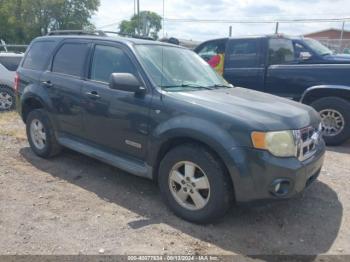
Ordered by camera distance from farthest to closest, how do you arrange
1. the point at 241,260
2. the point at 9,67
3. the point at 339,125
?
the point at 9,67 < the point at 339,125 < the point at 241,260

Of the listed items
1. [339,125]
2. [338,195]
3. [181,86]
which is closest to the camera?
[181,86]

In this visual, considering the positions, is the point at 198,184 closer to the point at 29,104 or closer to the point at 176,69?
the point at 176,69

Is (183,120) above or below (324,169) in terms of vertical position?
above

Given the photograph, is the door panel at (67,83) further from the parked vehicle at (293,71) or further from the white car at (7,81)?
the white car at (7,81)

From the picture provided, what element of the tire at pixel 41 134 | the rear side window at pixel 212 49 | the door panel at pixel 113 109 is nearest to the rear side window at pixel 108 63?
the door panel at pixel 113 109

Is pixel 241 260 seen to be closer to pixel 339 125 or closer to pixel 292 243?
pixel 292 243

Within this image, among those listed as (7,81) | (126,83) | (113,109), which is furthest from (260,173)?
(7,81)

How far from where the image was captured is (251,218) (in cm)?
398

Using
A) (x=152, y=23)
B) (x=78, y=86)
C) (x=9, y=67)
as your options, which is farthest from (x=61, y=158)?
(x=152, y=23)

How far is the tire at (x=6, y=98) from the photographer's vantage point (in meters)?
9.89

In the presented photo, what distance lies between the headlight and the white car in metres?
8.26

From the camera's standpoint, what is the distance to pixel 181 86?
4242mm

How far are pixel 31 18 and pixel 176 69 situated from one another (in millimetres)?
47511

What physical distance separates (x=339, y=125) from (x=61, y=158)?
4.71 m
